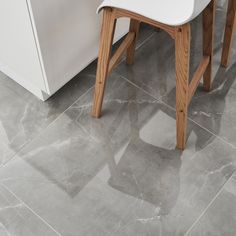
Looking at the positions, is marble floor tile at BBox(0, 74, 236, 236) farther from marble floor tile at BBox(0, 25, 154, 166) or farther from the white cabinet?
the white cabinet

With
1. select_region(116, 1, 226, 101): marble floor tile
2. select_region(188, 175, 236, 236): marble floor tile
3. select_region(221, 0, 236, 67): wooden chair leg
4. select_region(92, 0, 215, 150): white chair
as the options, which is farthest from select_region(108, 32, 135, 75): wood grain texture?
select_region(188, 175, 236, 236): marble floor tile

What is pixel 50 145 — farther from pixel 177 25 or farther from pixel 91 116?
pixel 177 25

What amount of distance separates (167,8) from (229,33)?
23.9 inches

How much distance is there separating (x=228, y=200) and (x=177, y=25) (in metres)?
0.68

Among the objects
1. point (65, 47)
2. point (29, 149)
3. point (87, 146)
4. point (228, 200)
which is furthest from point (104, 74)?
point (228, 200)

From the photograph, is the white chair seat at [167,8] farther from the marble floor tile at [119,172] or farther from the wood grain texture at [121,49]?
the marble floor tile at [119,172]

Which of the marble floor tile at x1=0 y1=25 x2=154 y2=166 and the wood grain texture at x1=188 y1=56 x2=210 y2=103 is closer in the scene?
the wood grain texture at x1=188 y1=56 x2=210 y2=103

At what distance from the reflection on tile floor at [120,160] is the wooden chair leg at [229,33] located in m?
0.05

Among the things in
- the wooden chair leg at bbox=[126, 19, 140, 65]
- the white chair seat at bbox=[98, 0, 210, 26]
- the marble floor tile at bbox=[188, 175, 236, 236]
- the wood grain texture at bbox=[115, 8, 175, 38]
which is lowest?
the marble floor tile at bbox=[188, 175, 236, 236]

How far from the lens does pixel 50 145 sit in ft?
5.54

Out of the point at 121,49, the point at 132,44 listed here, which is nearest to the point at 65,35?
the point at 121,49

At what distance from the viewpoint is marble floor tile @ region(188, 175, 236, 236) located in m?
1.46

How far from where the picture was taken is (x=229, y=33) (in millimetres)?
1783

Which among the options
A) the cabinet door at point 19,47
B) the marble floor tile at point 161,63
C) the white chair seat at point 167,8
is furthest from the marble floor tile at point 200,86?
the white chair seat at point 167,8
